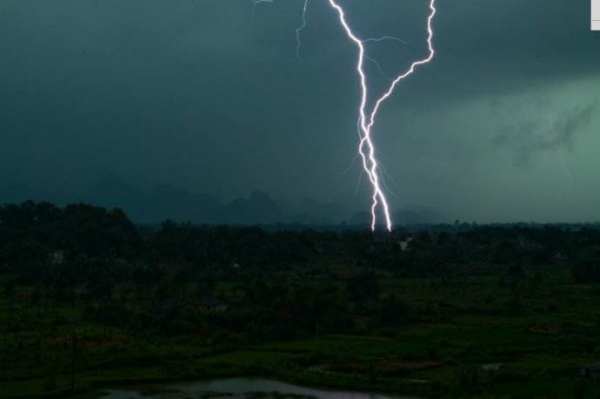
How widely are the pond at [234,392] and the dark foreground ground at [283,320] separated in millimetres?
538

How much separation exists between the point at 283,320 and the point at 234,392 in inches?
396

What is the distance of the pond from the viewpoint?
20.1 meters

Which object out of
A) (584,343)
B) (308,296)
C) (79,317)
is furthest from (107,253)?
(584,343)

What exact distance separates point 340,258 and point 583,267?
70.6 feet

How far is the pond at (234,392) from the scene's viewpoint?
2006 centimetres

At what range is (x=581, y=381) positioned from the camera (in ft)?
66.6

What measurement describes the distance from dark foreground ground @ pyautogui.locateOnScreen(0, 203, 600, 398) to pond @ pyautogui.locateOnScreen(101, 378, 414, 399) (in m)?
0.54

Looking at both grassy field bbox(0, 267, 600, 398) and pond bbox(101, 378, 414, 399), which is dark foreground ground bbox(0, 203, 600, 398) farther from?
pond bbox(101, 378, 414, 399)

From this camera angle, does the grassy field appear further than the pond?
Yes

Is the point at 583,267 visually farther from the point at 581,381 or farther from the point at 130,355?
the point at 130,355

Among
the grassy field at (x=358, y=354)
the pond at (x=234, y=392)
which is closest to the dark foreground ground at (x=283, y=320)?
the grassy field at (x=358, y=354)

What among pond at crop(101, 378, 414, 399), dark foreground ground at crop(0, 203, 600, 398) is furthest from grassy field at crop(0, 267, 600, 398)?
pond at crop(101, 378, 414, 399)

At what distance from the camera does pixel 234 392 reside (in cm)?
2055

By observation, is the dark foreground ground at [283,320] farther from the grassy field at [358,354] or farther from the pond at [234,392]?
the pond at [234,392]
